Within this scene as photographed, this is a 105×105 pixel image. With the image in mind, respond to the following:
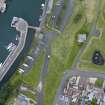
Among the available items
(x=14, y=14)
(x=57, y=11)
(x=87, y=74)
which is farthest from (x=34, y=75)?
(x=57, y=11)

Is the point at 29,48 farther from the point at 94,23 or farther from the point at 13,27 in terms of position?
the point at 94,23

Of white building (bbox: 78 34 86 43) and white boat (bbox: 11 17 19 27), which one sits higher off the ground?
white boat (bbox: 11 17 19 27)

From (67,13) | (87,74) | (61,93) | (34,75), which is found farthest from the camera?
(67,13)

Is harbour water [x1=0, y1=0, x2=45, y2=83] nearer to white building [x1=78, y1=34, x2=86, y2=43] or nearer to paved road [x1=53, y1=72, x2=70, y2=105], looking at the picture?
white building [x1=78, y1=34, x2=86, y2=43]

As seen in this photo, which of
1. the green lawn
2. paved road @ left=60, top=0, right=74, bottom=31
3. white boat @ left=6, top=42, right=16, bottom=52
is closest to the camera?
the green lawn

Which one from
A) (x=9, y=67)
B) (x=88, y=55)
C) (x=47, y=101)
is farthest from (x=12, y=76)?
(x=88, y=55)

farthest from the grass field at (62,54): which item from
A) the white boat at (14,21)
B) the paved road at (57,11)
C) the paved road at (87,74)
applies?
the white boat at (14,21)

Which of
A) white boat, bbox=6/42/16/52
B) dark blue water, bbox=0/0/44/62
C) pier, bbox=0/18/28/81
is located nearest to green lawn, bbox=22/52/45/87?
pier, bbox=0/18/28/81

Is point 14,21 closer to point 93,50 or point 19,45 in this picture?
point 19,45
